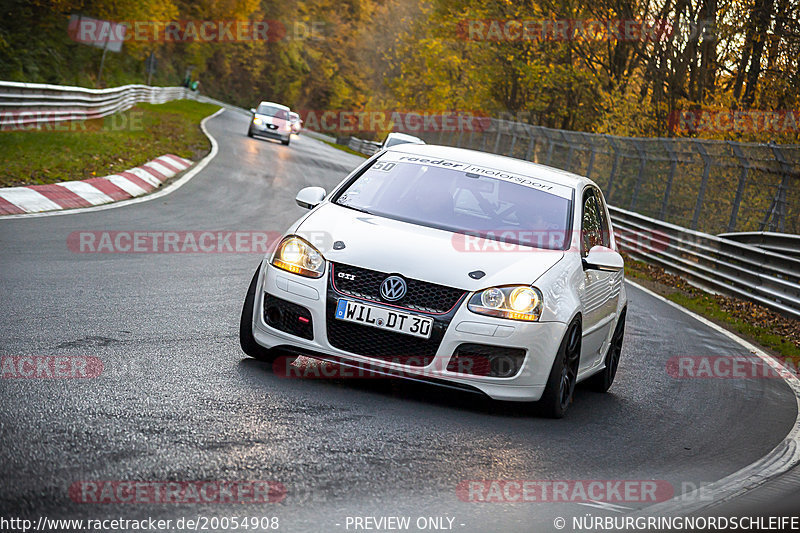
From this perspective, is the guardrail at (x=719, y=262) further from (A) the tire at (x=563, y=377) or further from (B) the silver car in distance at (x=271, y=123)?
(B) the silver car in distance at (x=271, y=123)

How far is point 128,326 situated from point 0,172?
25.6 feet

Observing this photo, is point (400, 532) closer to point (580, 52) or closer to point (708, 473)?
point (708, 473)

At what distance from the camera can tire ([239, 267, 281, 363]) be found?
6426 mm

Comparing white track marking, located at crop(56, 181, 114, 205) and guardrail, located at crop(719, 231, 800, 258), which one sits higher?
guardrail, located at crop(719, 231, 800, 258)

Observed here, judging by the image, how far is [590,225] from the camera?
7645 millimetres

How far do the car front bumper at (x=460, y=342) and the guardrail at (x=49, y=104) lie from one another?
43.3 feet

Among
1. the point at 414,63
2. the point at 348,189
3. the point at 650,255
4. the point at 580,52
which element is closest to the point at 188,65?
the point at 414,63

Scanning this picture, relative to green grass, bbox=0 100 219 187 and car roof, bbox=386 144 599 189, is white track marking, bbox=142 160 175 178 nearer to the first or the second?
green grass, bbox=0 100 219 187

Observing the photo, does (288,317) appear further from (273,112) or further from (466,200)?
(273,112)

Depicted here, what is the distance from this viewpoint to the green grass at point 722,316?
1248 cm

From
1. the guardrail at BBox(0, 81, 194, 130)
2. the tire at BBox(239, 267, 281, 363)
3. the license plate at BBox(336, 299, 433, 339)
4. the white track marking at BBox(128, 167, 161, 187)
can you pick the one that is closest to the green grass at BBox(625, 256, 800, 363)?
the license plate at BBox(336, 299, 433, 339)

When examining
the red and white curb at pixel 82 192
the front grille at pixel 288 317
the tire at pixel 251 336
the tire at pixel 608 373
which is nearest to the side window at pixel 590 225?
the tire at pixel 608 373

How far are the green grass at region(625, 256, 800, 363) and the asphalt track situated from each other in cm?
312

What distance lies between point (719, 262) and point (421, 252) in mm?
11874
